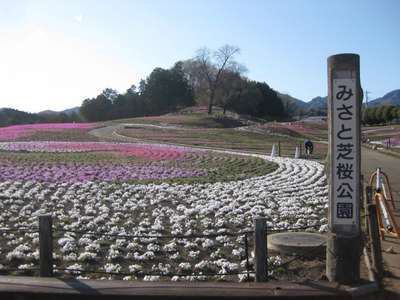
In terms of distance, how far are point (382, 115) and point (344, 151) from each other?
78771 millimetres

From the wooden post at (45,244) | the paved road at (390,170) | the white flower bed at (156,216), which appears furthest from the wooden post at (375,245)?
the paved road at (390,170)

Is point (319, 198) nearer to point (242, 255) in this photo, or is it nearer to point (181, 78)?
point (242, 255)

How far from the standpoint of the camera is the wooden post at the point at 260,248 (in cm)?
600

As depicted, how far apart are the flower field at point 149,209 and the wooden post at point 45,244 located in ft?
1.50

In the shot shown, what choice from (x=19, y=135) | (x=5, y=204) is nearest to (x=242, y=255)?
(x=5, y=204)

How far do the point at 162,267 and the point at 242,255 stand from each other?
1244 mm

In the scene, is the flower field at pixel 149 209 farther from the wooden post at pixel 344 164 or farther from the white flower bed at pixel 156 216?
the wooden post at pixel 344 164

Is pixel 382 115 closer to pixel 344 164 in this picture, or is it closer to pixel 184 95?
pixel 184 95

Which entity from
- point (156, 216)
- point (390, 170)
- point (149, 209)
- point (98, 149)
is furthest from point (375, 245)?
point (98, 149)

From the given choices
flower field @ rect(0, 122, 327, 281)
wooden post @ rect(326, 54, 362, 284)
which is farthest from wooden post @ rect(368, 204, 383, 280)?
flower field @ rect(0, 122, 327, 281)

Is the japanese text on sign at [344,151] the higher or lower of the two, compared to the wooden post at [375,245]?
higher

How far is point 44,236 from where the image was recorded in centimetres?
604

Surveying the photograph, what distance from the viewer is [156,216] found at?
1061 centimetres

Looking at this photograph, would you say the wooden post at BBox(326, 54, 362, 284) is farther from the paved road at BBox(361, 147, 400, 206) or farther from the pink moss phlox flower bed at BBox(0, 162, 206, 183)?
the pink moss phlox flower bed at BBox(0, 162, 206, 183)
